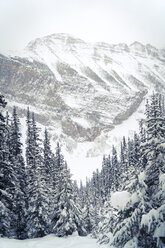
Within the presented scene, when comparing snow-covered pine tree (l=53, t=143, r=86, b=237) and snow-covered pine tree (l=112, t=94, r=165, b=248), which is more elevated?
snow-covered pine tree (l=112, t=94, r=165, b=248)

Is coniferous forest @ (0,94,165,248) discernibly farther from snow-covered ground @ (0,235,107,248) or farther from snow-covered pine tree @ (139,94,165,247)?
snow-covered ground @ (0,235,107,248)

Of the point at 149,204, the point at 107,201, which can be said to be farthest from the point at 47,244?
the point at 149,204

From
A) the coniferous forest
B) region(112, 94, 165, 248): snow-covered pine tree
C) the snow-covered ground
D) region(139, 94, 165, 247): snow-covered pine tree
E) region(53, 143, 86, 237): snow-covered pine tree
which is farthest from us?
region(53, 143, 86, 237): snow-covered pine tree

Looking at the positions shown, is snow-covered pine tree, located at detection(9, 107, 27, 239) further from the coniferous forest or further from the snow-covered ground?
the snow-covered ground

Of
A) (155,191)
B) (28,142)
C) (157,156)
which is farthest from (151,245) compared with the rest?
(28,142)

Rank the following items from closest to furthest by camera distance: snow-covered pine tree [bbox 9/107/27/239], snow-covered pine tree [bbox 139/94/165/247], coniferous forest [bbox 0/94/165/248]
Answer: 1. coniferous forest [bbox 0/94/165/248]
2. snow-covered pine tree [bbox 139/94/165/247]
3. snow-covered pine tree [bbox 9/107/27/239]

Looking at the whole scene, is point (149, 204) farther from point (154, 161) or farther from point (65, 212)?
point (65, 212)

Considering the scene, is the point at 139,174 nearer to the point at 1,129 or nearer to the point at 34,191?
the point at 1,129

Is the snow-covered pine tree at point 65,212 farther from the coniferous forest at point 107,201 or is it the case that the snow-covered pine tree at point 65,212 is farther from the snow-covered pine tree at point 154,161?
the snow-covered pine tree at point 154,161

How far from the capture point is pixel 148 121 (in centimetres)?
1279

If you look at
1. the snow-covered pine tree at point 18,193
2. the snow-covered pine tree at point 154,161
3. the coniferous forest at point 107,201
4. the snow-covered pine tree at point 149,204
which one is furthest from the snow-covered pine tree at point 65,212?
the snow-covered pine tree at point 154,161

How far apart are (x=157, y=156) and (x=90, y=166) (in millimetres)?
165881

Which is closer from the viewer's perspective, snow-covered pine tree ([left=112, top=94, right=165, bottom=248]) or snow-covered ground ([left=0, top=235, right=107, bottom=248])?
snow-covered pine tree ([left=112, top=94, right=165, bottom=248])

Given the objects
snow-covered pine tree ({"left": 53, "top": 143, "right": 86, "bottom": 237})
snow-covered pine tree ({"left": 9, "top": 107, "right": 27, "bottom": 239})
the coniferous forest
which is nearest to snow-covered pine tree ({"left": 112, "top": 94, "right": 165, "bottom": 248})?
the coniferous forest
